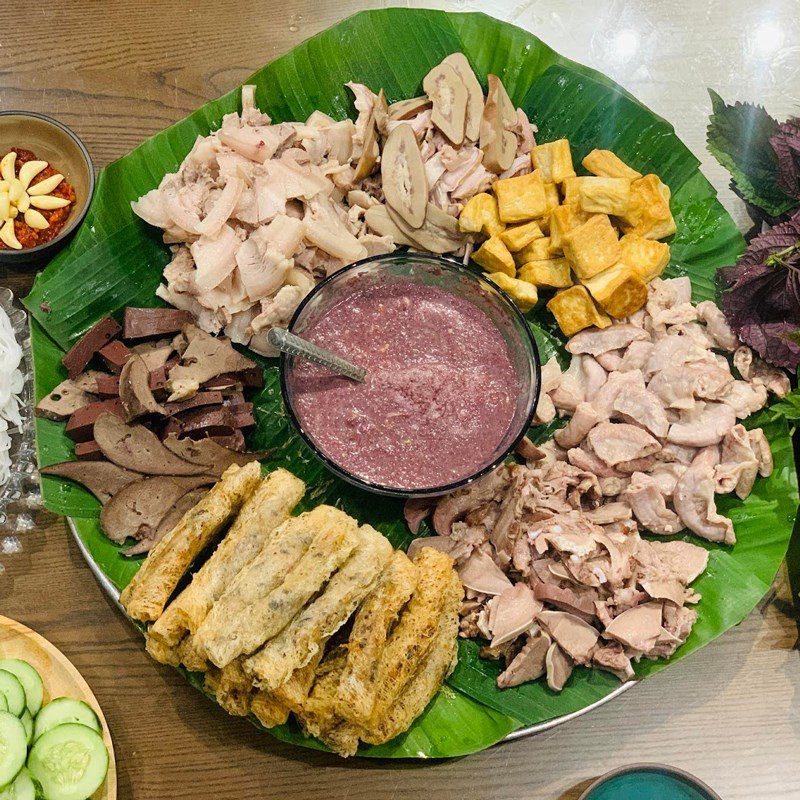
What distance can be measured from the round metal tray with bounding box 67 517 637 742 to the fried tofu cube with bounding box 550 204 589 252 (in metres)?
2.06

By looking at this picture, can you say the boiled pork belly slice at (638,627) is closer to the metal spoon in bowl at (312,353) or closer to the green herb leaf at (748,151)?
the metal spoon in bowl at (312,353)

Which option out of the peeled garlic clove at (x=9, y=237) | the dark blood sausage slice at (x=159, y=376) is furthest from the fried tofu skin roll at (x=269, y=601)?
the peeled garlic clove at (x=9, y=237)

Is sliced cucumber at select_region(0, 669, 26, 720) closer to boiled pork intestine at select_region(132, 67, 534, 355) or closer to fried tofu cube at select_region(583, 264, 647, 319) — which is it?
boiled pork intestine at select_region(132, 67, 534, 355)

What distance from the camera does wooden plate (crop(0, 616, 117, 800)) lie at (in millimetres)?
3654

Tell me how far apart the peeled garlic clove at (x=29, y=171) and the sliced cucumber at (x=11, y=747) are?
96.6 inches

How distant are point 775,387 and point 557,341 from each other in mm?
1044

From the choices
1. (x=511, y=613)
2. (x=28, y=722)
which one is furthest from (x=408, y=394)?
(x=28, y=722)

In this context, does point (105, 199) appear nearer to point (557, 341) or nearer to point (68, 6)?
point (68, 6)

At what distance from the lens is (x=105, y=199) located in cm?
395

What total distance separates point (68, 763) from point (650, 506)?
9.00ft

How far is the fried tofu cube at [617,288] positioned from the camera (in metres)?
3.86

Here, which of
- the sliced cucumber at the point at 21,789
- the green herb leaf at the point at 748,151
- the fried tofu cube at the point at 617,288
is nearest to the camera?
the sliced cucumber at the point at 21,789

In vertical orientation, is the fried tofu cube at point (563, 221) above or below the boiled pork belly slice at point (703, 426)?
above

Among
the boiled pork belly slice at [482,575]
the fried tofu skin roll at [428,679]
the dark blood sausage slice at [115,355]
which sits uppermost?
the dark blood sausage slice at [115,355]
